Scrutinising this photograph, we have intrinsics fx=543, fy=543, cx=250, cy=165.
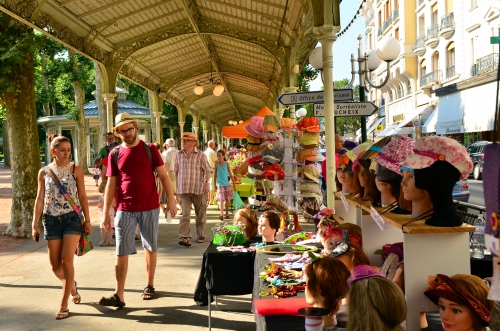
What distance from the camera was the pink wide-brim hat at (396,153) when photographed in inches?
133

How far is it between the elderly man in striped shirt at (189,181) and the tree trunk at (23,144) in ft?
10.6

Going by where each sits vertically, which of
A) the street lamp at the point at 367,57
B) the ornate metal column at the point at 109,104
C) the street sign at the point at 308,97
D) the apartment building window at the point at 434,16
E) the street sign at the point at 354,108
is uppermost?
the apartment building window at the point at 434,16

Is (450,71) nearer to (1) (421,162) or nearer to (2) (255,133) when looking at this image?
(2) (255,133)

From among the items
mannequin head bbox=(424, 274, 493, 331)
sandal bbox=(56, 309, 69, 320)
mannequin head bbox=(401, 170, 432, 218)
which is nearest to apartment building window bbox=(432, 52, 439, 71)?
sandal bbox=(56, 309, 69, 320)

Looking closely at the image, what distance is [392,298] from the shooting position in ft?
8.09

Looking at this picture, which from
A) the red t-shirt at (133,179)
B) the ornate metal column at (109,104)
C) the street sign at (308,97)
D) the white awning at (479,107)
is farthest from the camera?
the white awning at (479,107)

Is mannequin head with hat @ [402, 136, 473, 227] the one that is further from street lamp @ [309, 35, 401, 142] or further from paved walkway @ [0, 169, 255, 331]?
street lamp @ [309, 35, 401, 142]

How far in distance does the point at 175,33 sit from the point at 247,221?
33.4 ft

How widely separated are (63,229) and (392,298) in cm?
416

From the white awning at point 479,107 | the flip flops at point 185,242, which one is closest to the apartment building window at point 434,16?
the white awning at point 479,107

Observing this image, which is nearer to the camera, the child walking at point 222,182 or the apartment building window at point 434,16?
the child walking at point 222,182

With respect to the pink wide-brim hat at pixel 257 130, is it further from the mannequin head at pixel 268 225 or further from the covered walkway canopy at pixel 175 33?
the mannequin head at pixel 268 225

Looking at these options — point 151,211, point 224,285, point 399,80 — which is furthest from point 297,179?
point 399,80

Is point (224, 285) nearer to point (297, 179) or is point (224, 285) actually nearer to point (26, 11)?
point (297, 179)
